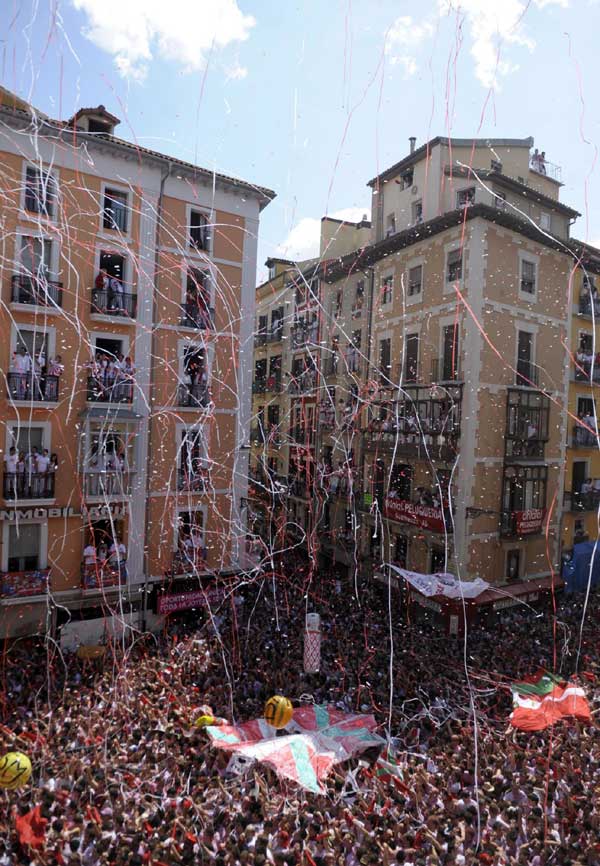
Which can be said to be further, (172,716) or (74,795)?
(172,716)

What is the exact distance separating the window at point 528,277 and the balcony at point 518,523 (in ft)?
20.2

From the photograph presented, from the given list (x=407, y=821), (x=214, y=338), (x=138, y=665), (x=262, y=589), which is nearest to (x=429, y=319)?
(x=214, y=338)

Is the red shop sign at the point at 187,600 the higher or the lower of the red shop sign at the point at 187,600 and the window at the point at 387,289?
the lower

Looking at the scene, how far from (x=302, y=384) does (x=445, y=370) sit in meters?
6.48

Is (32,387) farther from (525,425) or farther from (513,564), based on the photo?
(513,564)

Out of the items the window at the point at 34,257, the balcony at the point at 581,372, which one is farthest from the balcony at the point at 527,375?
the window at the point at 34,257

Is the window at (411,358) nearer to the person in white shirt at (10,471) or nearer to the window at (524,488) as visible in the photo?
the window at (524,488)

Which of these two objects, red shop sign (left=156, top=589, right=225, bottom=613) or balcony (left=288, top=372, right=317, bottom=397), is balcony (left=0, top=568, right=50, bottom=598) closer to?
red shop sign (left=156, top=589, right=225, bottom=613)

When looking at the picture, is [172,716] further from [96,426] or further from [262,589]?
[96,426]

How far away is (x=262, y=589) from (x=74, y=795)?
7.40 metres

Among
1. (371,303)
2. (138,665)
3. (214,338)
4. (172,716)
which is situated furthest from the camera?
(371,303)

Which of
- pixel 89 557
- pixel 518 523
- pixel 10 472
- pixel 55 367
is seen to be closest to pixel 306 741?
pixel 89 557

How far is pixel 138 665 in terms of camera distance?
9.81m

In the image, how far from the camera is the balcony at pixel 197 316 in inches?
497
